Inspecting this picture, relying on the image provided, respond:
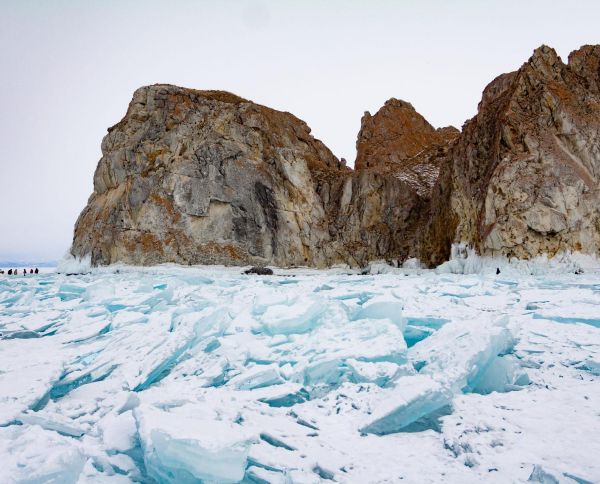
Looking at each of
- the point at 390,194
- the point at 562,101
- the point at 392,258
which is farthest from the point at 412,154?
the point at 562,101

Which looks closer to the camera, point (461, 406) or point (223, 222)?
point (461, 406)

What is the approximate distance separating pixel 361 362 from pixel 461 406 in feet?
4.28

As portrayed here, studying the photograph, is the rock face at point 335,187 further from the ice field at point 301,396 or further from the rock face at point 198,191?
the ice field at point 301,396

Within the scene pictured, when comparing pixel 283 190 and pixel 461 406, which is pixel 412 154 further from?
pixel 461 406

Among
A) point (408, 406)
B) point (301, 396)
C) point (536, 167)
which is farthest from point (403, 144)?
point (408, 406)

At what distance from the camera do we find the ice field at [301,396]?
2.92 metres

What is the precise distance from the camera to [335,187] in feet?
173

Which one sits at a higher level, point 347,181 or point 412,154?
point 412,154

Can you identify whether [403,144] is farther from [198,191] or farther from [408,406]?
[408,406]

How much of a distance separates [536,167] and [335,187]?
25.6 meters

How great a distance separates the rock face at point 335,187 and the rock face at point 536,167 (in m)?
0.10

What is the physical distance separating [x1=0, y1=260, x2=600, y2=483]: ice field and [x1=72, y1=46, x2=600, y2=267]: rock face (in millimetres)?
26991

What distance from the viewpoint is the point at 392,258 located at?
48844 millimetres

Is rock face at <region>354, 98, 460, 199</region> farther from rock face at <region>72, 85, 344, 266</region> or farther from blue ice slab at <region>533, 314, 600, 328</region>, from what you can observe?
blue ice slab at <region>533, 314, 600, 328</region>
